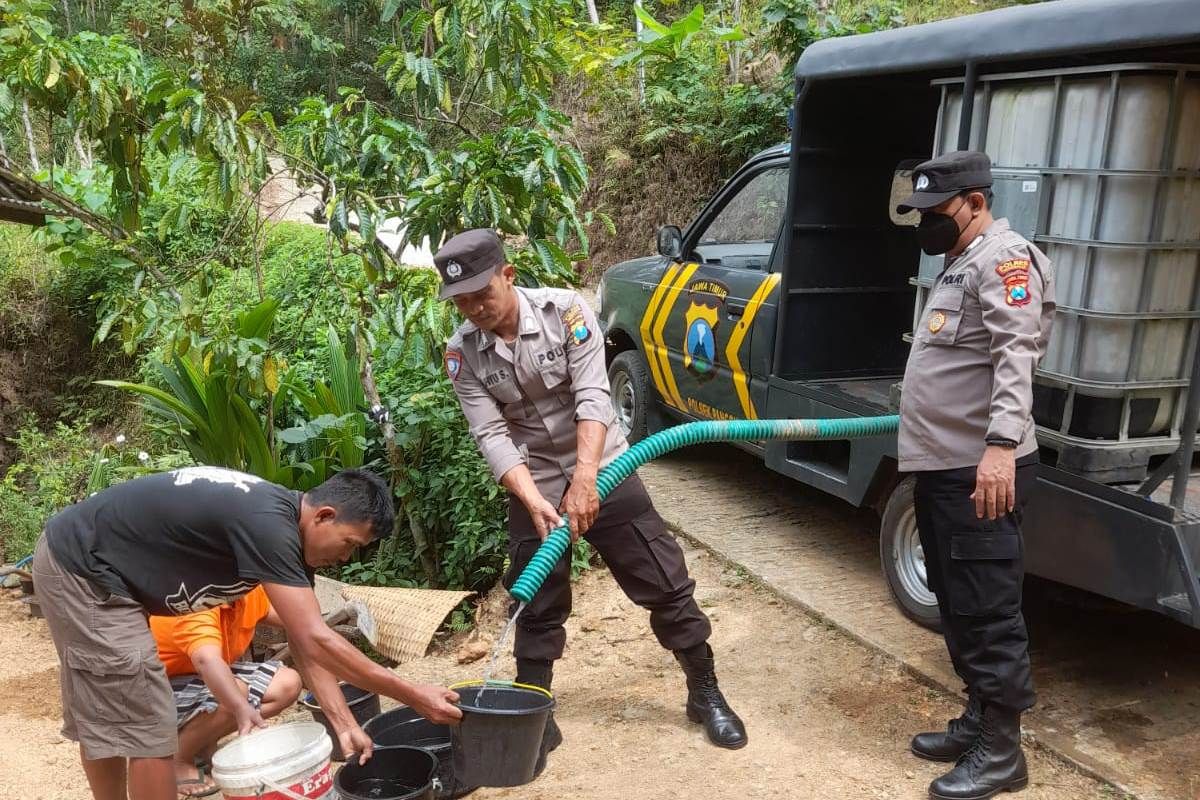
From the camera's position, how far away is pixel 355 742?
259 centimetres

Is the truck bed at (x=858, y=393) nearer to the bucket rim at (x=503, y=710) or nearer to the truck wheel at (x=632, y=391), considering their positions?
the truck wheel at (x=632, y=391)

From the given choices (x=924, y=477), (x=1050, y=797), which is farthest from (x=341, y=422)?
(x=1050, y=797)

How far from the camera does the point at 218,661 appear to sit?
9.76 ft

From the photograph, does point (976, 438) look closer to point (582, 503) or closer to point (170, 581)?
point (582, 503)

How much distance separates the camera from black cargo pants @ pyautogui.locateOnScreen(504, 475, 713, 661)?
3330 millimetres

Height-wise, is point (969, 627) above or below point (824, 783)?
above

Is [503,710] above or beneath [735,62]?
beneath

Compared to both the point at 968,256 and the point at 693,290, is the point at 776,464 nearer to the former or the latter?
the point at 693,290

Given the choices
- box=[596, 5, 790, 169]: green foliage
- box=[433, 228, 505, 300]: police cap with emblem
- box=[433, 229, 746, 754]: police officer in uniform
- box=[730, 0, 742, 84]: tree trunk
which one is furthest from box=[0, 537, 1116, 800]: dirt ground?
box=[730, 0, 742, 84]: tree trunk

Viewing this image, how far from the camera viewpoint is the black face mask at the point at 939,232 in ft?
9.91

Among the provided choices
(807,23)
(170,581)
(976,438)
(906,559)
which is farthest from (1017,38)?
(807,23)

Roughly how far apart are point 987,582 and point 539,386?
1.45 meters

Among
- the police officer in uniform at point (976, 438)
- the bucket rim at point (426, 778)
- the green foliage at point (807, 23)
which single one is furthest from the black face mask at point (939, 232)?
the green foliage at point (807, 23)

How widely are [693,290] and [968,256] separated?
266 centimetres
